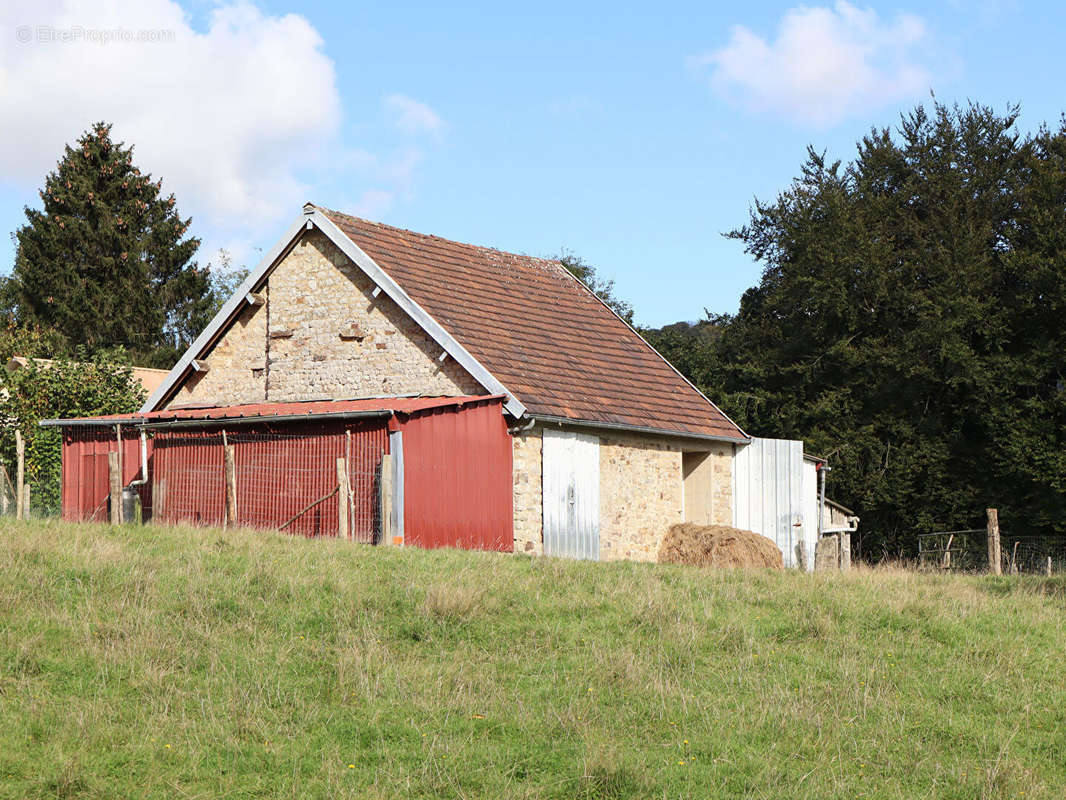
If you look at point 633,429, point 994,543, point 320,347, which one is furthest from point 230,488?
point 994,543

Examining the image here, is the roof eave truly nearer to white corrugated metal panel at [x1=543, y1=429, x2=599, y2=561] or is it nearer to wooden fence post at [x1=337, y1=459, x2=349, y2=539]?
white corrugated metal panel at [x1=543, y1=429, x2=599, y2=561]

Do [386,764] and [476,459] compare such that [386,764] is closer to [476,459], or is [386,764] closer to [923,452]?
[476,459]

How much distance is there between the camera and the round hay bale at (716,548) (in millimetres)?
21953

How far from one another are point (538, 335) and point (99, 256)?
1133 inches

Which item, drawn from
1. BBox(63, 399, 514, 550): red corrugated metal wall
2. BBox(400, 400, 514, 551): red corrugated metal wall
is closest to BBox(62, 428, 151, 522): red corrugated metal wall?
BBox(63, 399, 514, 550): red corrugated metal wall

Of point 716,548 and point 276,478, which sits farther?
point 716,548

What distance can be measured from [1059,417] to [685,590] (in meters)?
21.8

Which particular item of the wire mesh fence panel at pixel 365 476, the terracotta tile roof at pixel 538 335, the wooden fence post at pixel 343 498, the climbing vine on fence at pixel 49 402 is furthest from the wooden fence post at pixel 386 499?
the climbing vine on fence at pixel 49 402

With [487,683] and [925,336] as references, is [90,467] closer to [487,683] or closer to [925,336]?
[487,683]

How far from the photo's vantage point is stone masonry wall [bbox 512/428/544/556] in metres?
20.5

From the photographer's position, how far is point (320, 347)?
2267 cm

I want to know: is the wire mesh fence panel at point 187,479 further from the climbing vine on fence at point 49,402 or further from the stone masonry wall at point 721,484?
the stone masonry wall at point 721,484

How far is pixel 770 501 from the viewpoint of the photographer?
83.3ft

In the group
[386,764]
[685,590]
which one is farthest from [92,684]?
[685,590]
